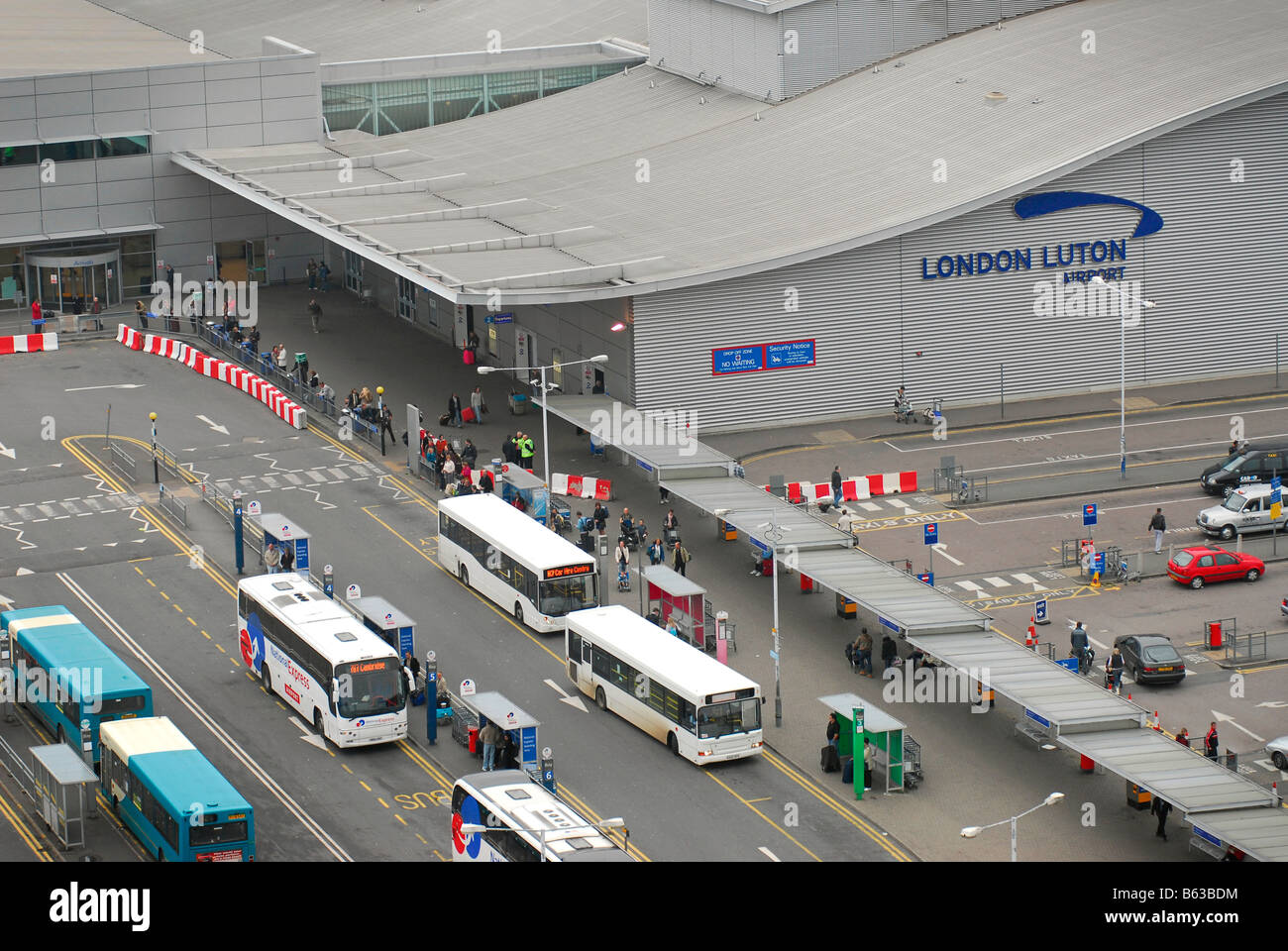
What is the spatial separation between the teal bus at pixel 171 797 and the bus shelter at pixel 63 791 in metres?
0.81

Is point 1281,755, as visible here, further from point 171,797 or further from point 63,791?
point 63,791

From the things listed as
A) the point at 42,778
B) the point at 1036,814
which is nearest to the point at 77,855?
the point at 42,778

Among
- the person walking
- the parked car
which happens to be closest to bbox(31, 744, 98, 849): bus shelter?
the person walking

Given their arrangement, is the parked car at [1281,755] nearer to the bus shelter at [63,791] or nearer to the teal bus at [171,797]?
the teal bus at [171,797]

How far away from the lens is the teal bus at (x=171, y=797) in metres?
44.0

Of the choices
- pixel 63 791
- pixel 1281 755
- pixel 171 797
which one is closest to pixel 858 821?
pixel 1281 755

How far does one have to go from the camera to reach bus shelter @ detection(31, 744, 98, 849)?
46.6m

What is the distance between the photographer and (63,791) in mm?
46469

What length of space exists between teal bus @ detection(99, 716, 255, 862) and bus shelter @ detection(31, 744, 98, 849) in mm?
810

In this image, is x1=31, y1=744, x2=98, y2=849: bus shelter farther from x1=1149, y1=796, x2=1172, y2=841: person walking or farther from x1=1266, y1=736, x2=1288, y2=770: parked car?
x1=1266, y1=736, x2=1288, y2=770: parked car

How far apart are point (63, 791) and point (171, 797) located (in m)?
3.77

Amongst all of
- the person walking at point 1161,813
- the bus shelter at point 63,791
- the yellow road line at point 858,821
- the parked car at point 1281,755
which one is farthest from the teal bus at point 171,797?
the parked car at point 1281,755
